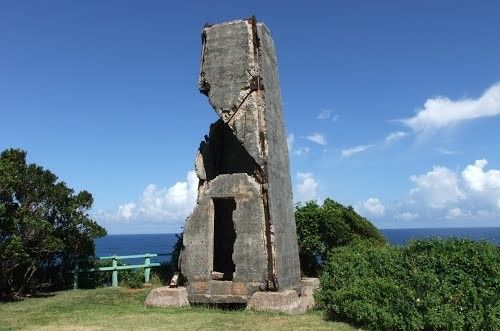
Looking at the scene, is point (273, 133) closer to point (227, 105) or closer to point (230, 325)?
point (227, 105)

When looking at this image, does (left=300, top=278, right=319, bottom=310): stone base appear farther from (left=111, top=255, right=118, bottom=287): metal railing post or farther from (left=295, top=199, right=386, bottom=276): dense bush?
(left=111, top=255, right=118, bottom=287): metal railing post

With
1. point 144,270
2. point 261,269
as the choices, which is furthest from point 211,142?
point 144,270

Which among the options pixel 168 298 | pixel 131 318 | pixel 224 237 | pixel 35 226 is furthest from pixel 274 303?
pixel 35 226

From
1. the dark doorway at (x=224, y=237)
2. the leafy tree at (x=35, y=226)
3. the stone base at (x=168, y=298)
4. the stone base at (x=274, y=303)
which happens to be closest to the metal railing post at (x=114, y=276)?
the leafy tree at (x=35, y=226)

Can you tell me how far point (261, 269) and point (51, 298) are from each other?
636cm

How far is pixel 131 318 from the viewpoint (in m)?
11.2

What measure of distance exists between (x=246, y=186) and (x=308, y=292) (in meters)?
3.24

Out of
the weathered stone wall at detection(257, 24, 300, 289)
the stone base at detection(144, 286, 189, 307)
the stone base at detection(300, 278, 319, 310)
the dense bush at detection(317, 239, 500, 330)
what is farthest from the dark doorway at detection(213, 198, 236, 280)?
the dense bush at detection(317, 239, 500, 330)

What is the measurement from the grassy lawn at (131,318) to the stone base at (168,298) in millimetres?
270

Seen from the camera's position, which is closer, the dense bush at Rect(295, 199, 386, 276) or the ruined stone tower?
the ruined stone tower

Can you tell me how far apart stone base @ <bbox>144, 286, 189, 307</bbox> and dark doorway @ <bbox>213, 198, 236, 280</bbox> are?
3489mm

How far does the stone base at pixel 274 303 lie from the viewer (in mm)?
11617

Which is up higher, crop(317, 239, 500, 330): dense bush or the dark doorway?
the dark doorway

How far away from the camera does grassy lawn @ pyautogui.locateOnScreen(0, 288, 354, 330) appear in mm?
Result: 10273
